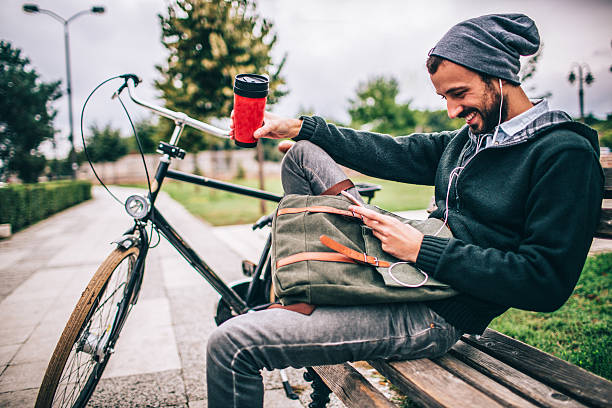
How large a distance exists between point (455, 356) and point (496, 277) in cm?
39

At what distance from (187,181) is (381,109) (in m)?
39.7

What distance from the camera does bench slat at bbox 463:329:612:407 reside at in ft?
3.76

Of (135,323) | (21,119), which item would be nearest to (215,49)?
(135,323)

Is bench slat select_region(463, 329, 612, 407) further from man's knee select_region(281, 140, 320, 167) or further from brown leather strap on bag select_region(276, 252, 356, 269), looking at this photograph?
man's knee select_region(281, 140, 320, 167)

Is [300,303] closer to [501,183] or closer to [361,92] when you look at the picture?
[501,183]

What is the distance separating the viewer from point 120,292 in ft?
6.98

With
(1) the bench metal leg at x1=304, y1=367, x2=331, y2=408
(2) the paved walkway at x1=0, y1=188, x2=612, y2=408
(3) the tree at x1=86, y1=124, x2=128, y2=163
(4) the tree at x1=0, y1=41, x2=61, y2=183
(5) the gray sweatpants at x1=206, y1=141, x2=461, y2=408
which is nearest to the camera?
(5) the gray sweatpants at x1=206, y1=141, x2=461, y2=408

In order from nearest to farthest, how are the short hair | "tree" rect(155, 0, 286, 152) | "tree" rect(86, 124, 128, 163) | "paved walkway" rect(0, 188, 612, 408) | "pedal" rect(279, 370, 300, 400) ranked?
1. the short hair
2. "pedal" rect(279, 370, 300, 400)
3. "paved walkway" rect(0, 188, 612, 408)
4. "tree" rect(155, 0, 286, 152)
5. "tree" rect(86, 124, 128, 163)

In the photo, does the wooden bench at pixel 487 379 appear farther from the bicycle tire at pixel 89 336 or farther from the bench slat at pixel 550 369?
the bicycle tire at pixel 89 336

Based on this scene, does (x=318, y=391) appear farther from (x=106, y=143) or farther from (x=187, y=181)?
(x=106, y=143)

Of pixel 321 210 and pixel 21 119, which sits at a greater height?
pixel 21 119

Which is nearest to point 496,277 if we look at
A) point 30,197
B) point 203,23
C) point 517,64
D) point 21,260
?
point 517,64

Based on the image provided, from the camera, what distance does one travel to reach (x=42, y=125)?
21.3 m

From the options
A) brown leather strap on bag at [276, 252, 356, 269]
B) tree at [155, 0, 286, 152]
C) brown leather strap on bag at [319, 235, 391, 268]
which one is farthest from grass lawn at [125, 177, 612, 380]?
tree at [155, 0, 286, 152]
